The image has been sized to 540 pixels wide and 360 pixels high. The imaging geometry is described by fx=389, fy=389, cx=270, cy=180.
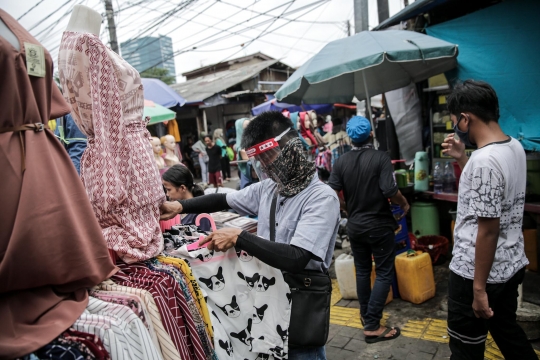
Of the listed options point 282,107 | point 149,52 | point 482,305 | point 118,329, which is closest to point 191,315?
point 118,329

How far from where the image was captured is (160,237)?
1.75 metres

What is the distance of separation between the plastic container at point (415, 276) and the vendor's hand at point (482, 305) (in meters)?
2.15

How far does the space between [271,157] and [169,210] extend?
1.99 feet

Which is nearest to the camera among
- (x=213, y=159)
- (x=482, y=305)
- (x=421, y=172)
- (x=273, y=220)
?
(x=273, y=220)

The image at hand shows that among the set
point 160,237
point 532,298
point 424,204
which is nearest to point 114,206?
point 160,237

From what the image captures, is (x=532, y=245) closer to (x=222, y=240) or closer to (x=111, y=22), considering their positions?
(x=222, y=240)

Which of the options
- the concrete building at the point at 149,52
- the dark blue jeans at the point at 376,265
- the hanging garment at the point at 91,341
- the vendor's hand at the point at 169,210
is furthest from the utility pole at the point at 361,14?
the concrete building at the point at 149,52

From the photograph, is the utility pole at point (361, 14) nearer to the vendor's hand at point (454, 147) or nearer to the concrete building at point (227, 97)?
the vendor's hand at point (454, 147)

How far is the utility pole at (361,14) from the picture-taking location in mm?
8133

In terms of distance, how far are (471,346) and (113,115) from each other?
95.9 inches

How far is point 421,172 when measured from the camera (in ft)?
19.3

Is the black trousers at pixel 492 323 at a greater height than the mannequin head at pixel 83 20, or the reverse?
the mannequin head at pixel 83 20

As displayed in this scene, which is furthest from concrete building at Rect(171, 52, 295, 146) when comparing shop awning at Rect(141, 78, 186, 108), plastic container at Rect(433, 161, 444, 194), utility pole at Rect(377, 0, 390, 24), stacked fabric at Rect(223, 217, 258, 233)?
stacked fabric at Rect(223, 217, 258, 233)

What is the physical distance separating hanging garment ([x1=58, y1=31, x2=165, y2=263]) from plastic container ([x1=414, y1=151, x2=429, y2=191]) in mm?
5037
